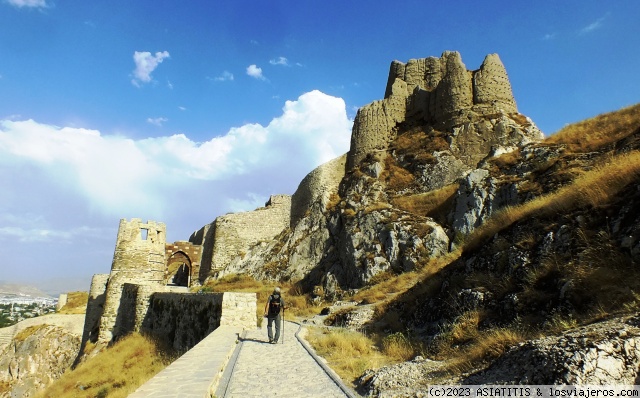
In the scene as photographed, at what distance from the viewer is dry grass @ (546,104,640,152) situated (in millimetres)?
18125

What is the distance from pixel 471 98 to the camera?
3055cm

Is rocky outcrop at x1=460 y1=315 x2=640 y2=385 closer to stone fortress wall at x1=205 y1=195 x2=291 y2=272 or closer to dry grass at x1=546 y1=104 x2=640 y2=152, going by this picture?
dry grass at x1=546 y1=104 x2=640 y2=152

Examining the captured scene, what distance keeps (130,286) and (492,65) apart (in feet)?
100

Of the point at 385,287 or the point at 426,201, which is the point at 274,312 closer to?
the point at 385,287

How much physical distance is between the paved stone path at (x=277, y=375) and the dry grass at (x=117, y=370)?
5.93 meters

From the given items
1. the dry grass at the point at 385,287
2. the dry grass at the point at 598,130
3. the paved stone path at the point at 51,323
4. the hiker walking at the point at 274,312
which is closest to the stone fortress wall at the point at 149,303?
the hiker walking at the point at 274,312

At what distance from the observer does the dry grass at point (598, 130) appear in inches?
714

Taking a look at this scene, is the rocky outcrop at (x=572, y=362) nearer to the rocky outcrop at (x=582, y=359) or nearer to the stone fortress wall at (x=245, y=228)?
the rocky outcrop at (x=582, y=359)

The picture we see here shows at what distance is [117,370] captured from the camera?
1563cm

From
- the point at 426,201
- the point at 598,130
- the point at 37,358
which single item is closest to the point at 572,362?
the point at 598,130

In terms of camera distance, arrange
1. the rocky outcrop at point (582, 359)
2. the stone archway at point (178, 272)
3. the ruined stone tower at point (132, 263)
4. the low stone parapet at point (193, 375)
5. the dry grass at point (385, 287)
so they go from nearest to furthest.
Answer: the rocky outcrop at point (582, 359) < the low stone parapet at point (193, 375) < the dry grass at point (385, 287) < the ruined stone tower at point (132, 263) < the stone archway at point (178, 272)

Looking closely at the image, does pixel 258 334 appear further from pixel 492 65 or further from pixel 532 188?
pixel 492 65

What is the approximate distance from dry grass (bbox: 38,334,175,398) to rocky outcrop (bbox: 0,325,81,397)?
12453 millimetres

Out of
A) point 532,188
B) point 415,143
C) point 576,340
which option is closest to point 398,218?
point 532,188
